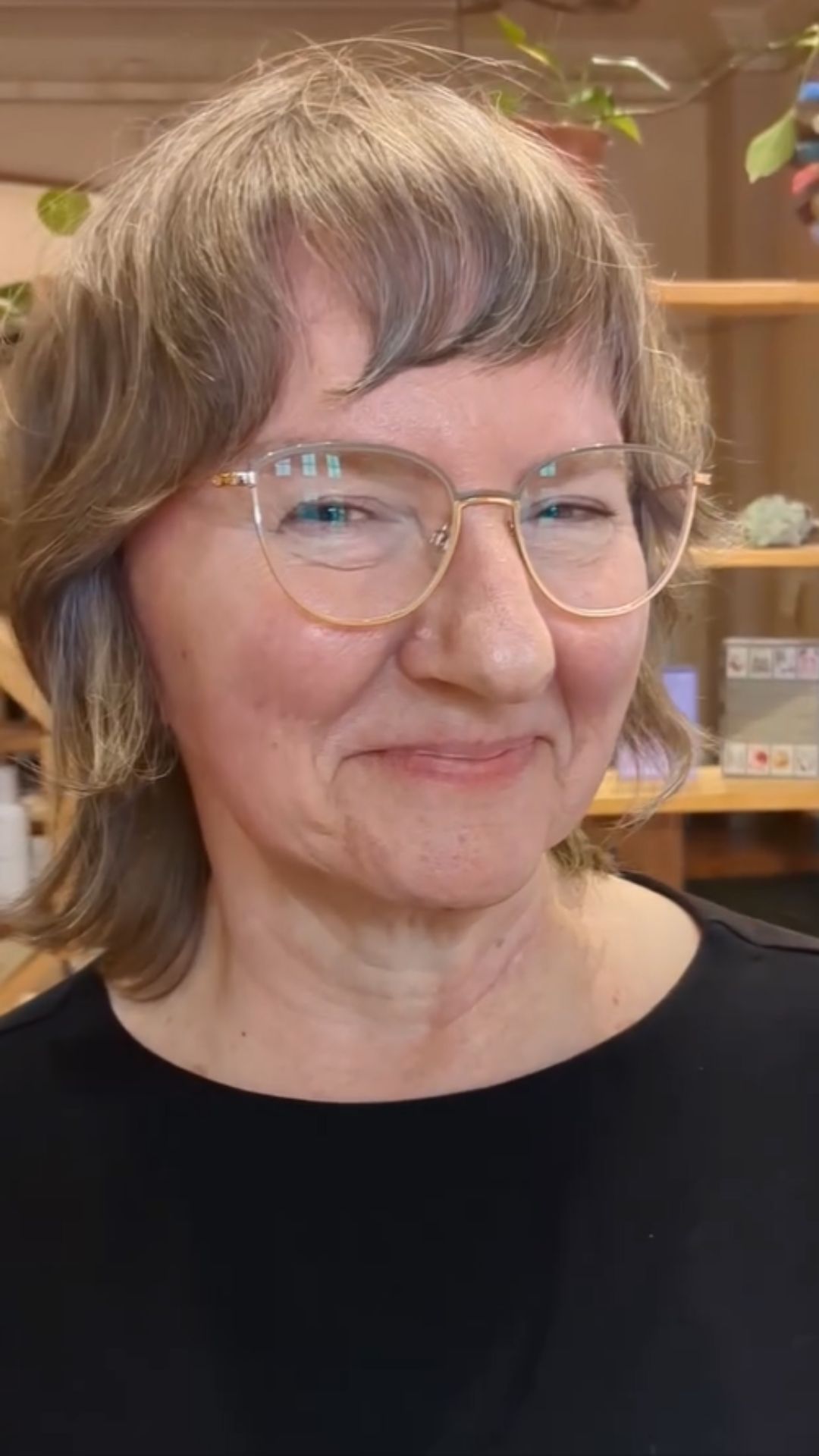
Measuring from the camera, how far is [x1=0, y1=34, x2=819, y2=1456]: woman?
0.75m

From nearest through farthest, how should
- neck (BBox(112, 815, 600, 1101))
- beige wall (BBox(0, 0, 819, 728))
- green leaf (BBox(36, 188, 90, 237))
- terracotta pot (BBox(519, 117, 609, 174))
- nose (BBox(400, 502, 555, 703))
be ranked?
nose (BBox(400, 502, 555, 703))
neck (BBox(112, 815, 600, 1101))
green leaf (BBox(36, 188, 90, 237))
terracotta pot (BBox(519, 117, 609, 174))
beige wall (BBox(0, 0, 819, 728))

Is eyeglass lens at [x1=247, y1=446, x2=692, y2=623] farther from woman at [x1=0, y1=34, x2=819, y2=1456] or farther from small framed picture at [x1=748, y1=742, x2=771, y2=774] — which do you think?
small framed picture at [x1=748, y1=742, x2=771, y2=774]

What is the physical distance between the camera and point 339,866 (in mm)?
799

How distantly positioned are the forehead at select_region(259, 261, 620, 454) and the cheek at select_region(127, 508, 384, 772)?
0.27 feet

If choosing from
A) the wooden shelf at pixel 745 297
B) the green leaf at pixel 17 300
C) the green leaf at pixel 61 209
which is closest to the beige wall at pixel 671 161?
the wooden shelf at pixel 745 297

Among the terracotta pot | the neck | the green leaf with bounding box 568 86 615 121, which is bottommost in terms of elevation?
the neck

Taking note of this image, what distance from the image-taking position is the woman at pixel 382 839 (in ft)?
2.46

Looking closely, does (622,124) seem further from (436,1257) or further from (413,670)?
(436,1257)

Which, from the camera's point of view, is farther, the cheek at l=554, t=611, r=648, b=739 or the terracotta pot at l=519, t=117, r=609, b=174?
the terracotta pot at l=519, t=117, r=609, b=174

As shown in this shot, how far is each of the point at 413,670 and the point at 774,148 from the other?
4.94 ft

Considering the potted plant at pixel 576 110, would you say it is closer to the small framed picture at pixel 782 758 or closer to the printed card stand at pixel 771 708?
the printed card stand at pixel 771 708

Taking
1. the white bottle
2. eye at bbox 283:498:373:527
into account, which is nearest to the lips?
eye at bbox 283:498:373:527

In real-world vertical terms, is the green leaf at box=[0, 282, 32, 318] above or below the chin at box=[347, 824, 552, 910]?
above

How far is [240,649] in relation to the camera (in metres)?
0.77
